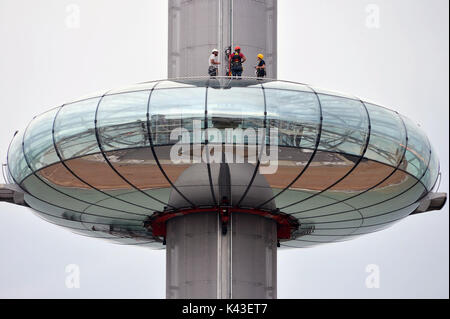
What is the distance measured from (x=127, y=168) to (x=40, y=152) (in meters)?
2.51

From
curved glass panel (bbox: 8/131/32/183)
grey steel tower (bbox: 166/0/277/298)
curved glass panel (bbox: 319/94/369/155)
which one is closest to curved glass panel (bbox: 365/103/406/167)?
curved glass panel (bbox: 319/94/369/155)

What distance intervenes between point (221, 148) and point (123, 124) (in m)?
2.77

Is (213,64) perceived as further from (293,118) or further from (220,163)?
(293,118)

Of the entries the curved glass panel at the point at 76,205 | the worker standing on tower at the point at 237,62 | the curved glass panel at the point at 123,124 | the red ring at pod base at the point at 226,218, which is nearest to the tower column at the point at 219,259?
the red ring at pod base at the point at 226,218

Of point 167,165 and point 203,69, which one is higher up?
point 203,69

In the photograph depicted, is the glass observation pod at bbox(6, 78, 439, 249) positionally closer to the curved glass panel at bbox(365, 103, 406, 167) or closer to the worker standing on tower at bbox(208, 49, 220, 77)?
the curved glass panel at bbox(365, 103, 406, 167)

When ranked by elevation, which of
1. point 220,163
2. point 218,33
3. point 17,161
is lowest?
point 220,163

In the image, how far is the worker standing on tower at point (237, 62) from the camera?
52406mm

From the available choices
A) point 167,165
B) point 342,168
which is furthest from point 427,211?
point 167,165

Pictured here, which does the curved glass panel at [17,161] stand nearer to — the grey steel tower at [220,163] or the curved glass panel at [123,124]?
the grey steel tower at [220,163]

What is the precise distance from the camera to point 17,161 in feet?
168

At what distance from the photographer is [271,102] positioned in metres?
48.9

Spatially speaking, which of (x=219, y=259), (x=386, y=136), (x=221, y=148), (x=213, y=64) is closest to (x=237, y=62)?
(x=213, y=64)
